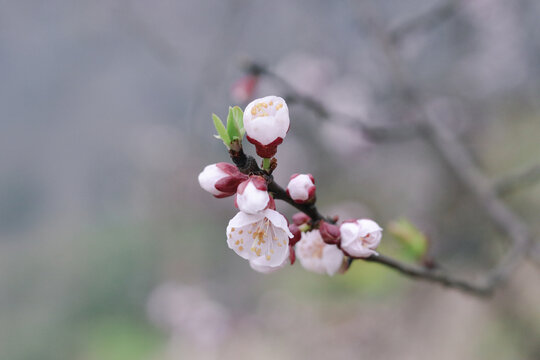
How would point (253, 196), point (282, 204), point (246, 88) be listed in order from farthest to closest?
point (282, 204)
point (246, 88)
point (253, 196)

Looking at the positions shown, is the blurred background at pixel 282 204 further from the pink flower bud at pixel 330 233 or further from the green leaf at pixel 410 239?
the pink flower bud at pixel 330 233

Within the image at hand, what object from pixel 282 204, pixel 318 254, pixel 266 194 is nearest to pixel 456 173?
pixel 318 254

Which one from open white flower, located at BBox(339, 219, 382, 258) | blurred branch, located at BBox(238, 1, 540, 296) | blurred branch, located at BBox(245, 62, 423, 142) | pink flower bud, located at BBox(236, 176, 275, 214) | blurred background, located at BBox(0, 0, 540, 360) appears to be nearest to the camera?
pink flower bud, located at BBox(236, 176, 275, 214)

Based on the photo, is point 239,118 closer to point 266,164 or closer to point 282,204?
point 266,164

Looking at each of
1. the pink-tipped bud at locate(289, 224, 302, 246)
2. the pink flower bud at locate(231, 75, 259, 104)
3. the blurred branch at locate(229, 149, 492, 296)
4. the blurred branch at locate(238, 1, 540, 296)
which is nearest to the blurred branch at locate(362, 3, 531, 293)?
the blurred branch at locate(238, 1, 540, 296)

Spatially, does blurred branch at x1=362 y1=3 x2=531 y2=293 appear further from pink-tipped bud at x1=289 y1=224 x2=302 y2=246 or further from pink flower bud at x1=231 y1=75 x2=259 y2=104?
pink flower bud at x1=231 y1=75 x2=259 y2=104
